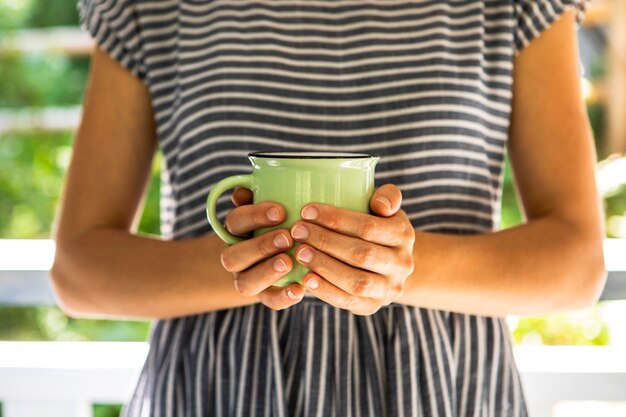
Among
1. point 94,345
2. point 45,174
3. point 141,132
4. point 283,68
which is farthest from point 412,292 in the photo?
point 45,174

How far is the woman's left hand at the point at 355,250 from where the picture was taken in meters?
0.69

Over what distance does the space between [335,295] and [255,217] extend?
11 cm

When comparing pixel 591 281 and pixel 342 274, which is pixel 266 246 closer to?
pixel 342 274

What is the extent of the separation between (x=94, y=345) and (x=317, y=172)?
0.88m

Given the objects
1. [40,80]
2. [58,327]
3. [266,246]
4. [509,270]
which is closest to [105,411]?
[58,327]

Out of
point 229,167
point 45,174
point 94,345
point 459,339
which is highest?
point 45,174

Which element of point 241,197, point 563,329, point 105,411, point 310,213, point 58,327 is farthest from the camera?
point 58,327

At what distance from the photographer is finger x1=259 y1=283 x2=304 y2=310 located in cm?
73

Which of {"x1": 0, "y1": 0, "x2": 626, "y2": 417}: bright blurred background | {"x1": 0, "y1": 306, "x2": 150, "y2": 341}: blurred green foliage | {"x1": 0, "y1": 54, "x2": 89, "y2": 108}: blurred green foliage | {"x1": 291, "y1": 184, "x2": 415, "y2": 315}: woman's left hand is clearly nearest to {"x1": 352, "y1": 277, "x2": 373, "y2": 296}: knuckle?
{"x1": 291, "y1": 184, "x2": 415, "y2": 315}: woman's left hand

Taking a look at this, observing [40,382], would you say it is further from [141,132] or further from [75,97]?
[75,97]

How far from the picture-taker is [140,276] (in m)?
0.96

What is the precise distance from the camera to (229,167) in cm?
101

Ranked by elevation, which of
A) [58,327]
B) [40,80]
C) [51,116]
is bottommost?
[58,327]

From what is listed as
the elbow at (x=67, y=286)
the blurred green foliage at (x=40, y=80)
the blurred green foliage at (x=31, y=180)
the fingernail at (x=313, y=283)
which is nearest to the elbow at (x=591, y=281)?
the fingernail at (x=313, y=283)
